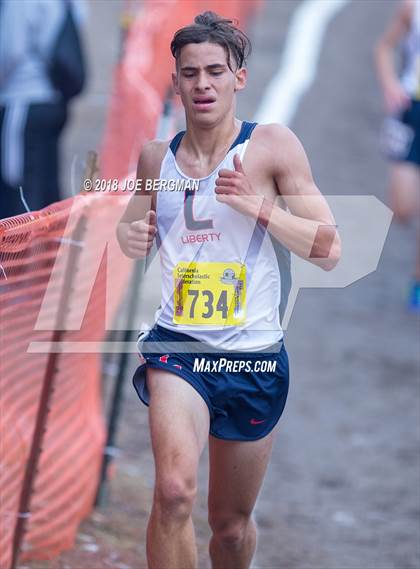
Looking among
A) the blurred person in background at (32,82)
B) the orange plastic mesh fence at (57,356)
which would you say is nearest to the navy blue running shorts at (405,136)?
the blurred person in background at (32,82)

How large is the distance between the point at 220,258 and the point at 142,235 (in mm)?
288

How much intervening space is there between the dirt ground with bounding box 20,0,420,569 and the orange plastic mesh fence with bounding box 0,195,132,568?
0.79 feet

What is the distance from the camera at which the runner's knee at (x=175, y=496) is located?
4449mm

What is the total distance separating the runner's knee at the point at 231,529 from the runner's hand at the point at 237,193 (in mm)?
1190

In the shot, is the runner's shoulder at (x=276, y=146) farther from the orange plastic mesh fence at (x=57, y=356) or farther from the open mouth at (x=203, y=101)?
the orange plastic mesh fence at (x=57, y=356)

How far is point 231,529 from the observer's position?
196 inches

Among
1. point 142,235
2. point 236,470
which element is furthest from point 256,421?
point 142,235

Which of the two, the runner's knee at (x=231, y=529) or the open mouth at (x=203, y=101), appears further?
the runner's knee at (x=231, y=529)

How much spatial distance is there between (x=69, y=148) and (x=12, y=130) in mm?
4057

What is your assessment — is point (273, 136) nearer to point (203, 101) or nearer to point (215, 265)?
point (203, 101)

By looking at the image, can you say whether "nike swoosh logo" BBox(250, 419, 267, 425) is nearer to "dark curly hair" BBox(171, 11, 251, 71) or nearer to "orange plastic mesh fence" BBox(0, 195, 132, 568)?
"orange plastic mesh fence" BBox(0, 195, 132, 568)

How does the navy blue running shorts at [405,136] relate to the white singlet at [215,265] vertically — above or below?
above

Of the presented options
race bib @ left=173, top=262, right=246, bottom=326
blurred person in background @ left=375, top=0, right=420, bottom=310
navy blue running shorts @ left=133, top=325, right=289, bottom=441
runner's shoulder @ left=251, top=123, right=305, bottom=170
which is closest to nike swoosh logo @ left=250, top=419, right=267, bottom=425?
navy blue running shorts @ left=133, top=325, right=289, bottom=441

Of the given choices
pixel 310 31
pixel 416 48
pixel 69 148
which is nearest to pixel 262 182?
pixel 416 48
